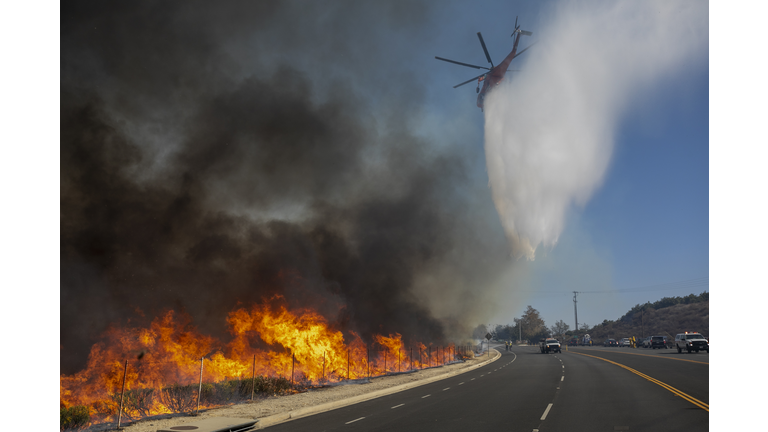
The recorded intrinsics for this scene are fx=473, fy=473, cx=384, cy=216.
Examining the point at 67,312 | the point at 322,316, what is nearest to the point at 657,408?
the point at 322,316

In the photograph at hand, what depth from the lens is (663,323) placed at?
107188 millimetres

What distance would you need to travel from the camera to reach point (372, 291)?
37250mm

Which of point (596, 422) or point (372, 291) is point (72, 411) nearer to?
point (596, 422)

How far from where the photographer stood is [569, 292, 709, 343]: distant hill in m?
99.2

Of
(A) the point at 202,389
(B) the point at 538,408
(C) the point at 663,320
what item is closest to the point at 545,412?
(B) the point at 538,408

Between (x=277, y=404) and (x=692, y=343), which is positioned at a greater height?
(x=277, y=404)

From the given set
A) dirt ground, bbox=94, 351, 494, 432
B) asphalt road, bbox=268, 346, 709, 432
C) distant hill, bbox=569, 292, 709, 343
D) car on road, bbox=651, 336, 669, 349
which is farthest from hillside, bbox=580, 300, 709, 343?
dirt ground, bbox=94, 351, 494, 432

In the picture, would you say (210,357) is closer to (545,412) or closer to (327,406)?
(327,406)

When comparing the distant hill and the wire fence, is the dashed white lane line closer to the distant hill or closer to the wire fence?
the wire fence

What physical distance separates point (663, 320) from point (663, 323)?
2264 millimetres

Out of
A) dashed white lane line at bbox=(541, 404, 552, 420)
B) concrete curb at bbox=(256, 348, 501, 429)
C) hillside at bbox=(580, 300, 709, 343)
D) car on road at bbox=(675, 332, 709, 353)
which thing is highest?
dashed white lane line at bbox=(541, 404, 552, 420)

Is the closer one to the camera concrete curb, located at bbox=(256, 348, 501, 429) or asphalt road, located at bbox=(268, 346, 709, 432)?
asphalt road, located at bbox=(268, 346, 709, 432)

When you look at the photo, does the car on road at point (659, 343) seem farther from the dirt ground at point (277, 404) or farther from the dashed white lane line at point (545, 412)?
the dashed white lane line at point (545, 412)

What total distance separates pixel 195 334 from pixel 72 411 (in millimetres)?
12681
